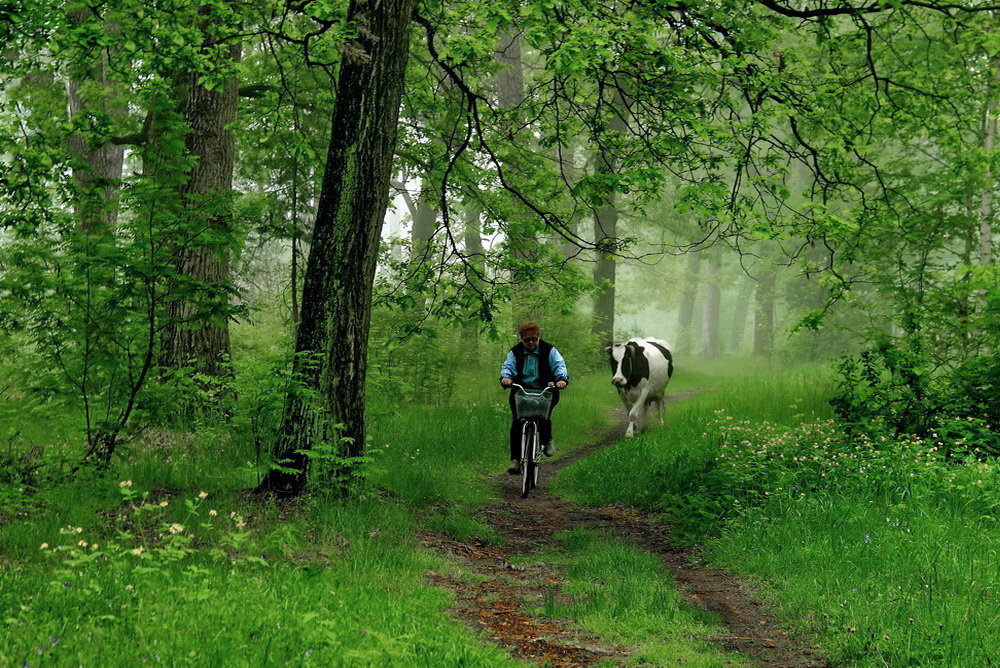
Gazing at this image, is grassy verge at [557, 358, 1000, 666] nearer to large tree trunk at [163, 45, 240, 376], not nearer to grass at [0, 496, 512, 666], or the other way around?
grass at [0, 496, 512, 666]

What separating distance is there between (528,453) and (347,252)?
3.98 meters

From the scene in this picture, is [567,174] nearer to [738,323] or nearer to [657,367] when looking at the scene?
[657,367]

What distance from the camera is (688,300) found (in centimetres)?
4425

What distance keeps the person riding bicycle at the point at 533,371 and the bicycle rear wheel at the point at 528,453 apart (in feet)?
0.39

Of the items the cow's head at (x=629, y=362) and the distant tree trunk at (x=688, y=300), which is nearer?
the cow's head at (x=629, y=362)

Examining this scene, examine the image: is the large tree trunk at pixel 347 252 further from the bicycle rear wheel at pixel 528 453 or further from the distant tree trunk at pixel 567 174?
the bicycle rear wheel at pixel 528 453

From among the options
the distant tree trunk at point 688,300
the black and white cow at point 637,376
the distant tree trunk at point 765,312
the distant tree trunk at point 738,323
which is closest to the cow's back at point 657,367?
the black and white cow at point 637,376

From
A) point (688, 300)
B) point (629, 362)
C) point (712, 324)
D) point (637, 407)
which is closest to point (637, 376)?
point (629, 362)

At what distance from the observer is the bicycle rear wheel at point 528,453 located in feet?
30.8

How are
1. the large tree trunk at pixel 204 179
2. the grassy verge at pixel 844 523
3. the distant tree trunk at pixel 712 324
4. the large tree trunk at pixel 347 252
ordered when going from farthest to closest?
the distant tree trunk at pixel 712 324 < the large tree trunk at pixel 204 179 < the large tree trunk at pixel 347 252 < the grassy verge at pixel 844 523

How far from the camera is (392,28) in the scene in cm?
686

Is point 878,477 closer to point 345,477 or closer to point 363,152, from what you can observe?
point 345,477

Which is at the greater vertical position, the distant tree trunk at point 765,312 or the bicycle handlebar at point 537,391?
the distant tree trunk at point 765,312

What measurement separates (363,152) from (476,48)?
148 cm
